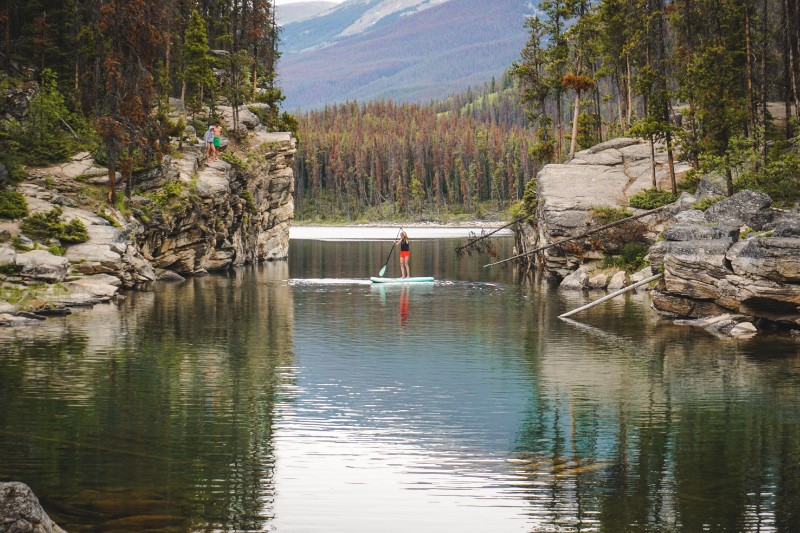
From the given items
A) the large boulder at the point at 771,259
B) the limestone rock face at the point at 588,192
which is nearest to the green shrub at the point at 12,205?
the limestone rock face at the point at 588,192

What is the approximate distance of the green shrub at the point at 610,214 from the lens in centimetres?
5331

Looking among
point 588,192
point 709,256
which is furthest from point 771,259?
point 588,192

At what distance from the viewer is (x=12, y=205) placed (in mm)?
42812

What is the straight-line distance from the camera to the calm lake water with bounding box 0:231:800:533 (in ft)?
46.2

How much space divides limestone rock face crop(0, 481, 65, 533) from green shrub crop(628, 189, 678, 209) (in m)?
46.5

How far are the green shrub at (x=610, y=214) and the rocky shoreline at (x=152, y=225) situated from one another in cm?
2476

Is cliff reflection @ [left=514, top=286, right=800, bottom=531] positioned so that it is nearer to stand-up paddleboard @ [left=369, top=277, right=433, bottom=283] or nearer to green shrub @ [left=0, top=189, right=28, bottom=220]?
stand-up paddleboard @ [left=369, top=277, right=433, bottom=283]

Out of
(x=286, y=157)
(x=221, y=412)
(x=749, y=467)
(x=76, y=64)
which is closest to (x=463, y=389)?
(x=221, y=412)

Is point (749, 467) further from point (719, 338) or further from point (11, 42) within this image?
point (11, 42)

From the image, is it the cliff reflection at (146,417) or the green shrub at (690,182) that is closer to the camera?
the cliff reflection at (146,417)

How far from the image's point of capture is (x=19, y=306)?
3572cm

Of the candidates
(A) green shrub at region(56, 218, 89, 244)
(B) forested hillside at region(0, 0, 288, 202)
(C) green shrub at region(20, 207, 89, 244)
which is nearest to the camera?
(C) green shrub at region(20, 207, 89, 244)

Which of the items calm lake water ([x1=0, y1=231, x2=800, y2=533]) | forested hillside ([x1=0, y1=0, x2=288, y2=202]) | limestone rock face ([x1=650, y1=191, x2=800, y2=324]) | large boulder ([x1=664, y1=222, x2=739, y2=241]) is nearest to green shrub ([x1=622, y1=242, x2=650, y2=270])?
limestone rock face ([x1=650, y1=191, x2=800, y2=324])

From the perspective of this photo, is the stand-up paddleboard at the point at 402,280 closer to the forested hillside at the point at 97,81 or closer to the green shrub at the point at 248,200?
the forested hillside at the point at 97,81
